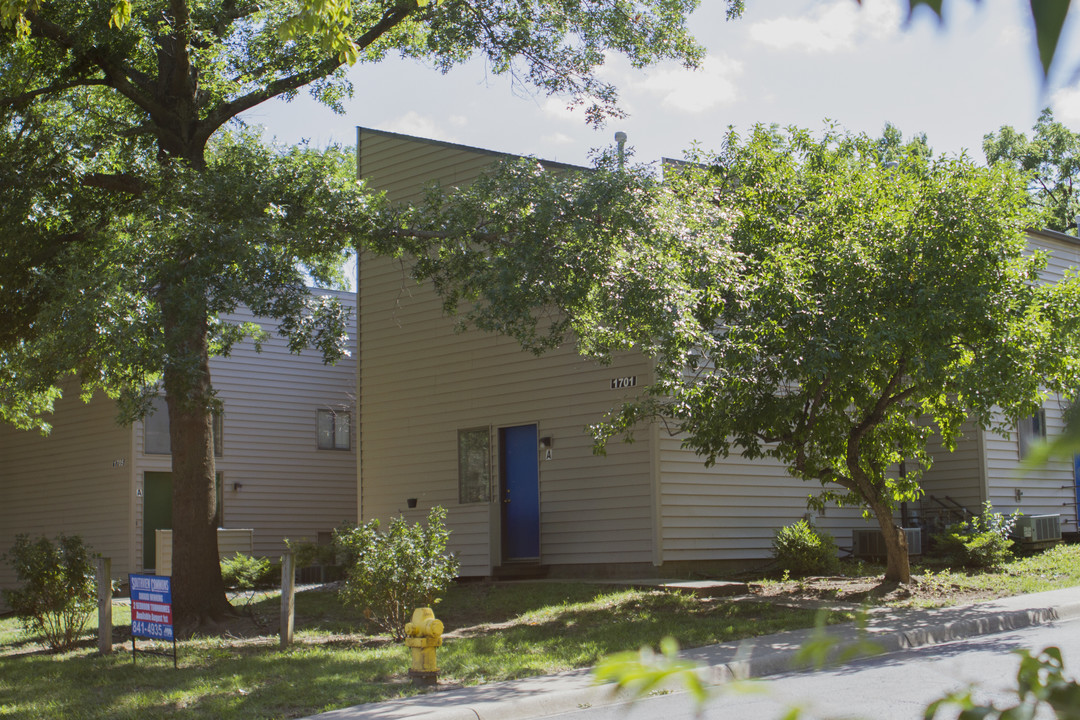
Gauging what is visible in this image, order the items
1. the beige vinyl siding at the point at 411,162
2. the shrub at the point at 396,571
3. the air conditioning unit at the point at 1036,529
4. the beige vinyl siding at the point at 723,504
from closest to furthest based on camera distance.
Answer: the shrub at the point at 396,571 < the beige vinyl siding at the point at 723,504 < the air conditioning unit at the point at 1036,529 < the beige vinyl siding at the point at 411,162

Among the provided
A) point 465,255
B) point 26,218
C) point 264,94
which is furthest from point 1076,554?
point 26,218

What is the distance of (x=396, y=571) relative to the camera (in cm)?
1183

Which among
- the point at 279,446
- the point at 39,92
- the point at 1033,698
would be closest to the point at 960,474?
the point at 279,446

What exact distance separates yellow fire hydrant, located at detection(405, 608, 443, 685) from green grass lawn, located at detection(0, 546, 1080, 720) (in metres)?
0.21

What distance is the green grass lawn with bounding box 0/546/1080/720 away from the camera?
352 inches

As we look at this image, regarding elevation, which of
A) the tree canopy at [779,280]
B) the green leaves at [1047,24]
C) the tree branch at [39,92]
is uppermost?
the tree branch at [39,92]

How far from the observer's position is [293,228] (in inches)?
509

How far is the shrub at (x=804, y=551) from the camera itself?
644 inches

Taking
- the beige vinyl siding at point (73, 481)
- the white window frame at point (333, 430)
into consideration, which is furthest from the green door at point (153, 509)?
the white window frame at point (333, 430)

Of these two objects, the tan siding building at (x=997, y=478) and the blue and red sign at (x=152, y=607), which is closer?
the blue and red sign at (x=152, y=607)

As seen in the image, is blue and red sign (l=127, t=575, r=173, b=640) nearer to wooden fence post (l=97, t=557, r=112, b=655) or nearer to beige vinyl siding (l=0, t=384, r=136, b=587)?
wooden fence post (l=97, t=557, r=112, b=655)

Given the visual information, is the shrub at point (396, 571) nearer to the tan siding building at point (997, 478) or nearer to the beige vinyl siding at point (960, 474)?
the beige vinyl siding at point (960, 474)

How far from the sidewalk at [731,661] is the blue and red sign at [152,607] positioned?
330 cm

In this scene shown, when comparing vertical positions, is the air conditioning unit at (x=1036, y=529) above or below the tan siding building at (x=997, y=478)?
below
